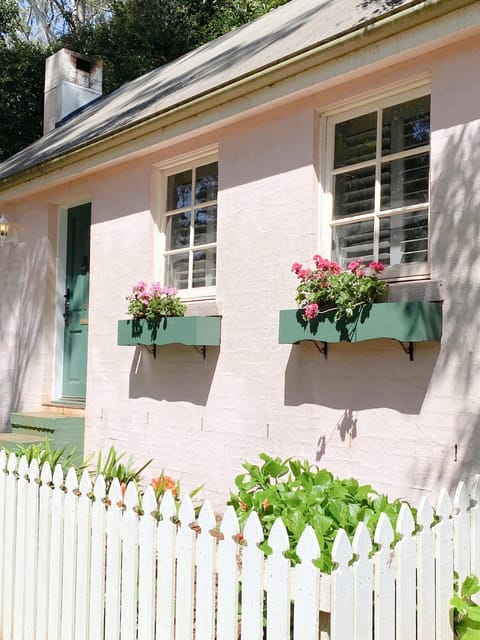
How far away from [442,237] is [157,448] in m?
3.58

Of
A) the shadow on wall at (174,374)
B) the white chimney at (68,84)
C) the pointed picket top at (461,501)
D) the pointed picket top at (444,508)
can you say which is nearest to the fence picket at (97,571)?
the pointed picket top at (444,508)

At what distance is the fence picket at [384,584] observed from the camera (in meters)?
2.64

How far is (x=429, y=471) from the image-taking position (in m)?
4.59

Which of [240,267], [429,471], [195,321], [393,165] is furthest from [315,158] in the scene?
[429,471]

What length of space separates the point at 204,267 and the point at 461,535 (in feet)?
13.4

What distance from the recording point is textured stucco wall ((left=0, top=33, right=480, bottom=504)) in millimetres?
4523

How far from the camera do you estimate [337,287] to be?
16.0ft

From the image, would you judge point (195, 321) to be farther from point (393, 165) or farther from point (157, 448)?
point (393, 165)

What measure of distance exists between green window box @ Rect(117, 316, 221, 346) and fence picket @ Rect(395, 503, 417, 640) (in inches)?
134

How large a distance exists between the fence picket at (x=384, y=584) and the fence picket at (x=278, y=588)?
1.20ft

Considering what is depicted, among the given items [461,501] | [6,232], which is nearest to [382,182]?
[461,501]

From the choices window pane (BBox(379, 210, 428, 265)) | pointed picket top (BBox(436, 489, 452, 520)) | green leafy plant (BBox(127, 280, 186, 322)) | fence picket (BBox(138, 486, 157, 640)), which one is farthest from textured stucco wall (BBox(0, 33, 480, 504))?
fence picket (BBox(138, 486, 157, 640))

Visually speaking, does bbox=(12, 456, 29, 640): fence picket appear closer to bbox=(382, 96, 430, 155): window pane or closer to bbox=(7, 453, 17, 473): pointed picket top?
bbox=(7, 453, 17, 473): pointed picket top

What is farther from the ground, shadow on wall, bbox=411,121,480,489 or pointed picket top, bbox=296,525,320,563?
shadow on wall, bbox=411,121,480,489
